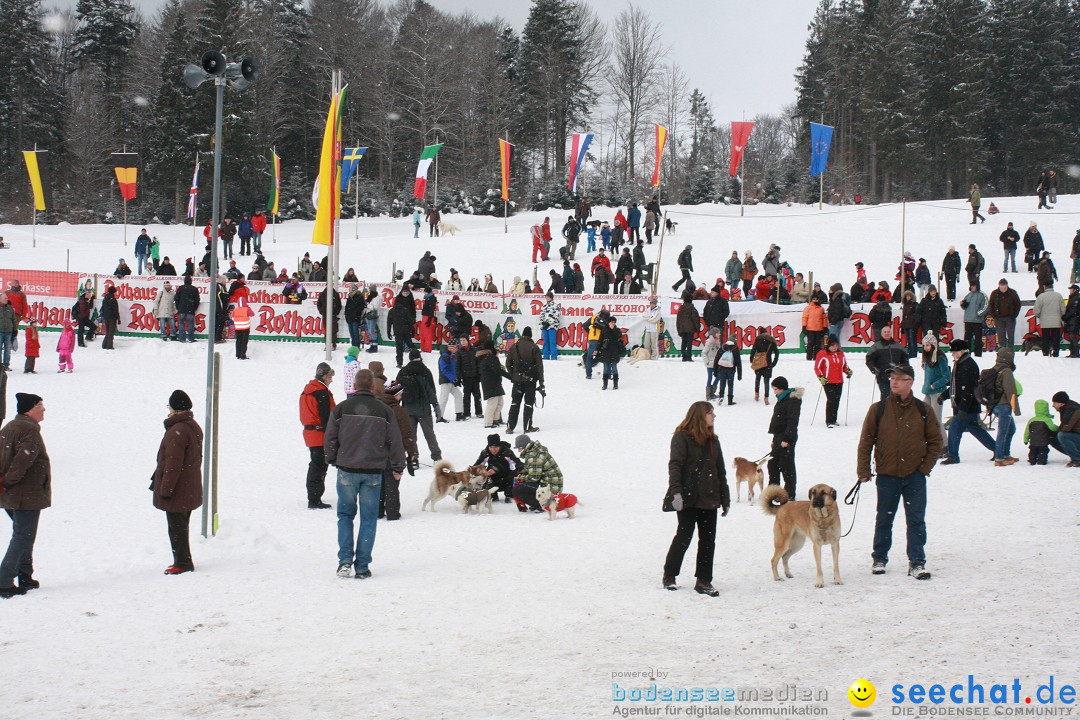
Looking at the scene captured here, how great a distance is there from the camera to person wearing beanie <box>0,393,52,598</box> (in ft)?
27.8

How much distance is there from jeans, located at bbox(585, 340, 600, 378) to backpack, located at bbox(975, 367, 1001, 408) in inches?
366

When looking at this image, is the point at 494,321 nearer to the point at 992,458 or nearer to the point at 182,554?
the point at 992,458

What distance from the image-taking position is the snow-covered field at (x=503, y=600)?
617cm

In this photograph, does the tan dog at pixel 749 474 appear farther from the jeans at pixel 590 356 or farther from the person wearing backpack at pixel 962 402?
the jeans at pixel 590 356

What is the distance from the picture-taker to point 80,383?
856 inches

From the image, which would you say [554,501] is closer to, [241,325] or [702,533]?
[702,533]

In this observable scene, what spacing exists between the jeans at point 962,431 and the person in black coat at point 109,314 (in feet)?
65.7

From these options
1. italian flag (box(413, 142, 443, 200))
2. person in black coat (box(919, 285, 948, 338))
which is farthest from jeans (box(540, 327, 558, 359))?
italian flag (box(413, 142, 443, 200))

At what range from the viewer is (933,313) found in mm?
22094

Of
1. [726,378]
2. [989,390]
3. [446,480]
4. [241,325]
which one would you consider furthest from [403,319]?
[989,390]

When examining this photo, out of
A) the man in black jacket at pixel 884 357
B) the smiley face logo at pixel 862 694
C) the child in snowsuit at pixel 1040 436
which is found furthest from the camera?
the man in black jacket at pixel 884 357

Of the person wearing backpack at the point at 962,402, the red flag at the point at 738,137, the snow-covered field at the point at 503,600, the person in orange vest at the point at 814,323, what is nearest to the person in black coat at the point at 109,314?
the snow-covered field at the point at 503,600

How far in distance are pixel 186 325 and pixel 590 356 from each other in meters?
10.8

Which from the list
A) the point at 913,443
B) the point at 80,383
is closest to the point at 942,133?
the point at 80,383
